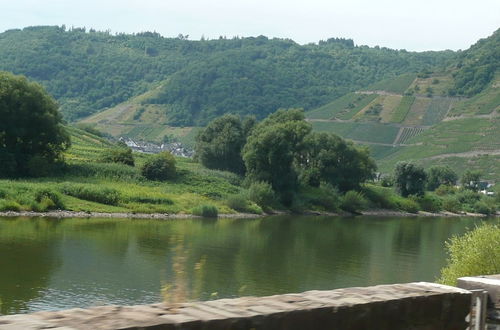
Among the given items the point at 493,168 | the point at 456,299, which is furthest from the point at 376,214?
the point at 456,299

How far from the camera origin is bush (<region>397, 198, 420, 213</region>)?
347ft

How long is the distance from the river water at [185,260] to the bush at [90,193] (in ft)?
16.3

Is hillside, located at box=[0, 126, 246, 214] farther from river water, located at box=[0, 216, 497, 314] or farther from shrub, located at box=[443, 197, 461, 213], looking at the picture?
shrub, located at box=[443, 197, 461, 213]

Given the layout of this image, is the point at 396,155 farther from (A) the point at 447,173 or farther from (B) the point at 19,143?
(B) the point at 19,143

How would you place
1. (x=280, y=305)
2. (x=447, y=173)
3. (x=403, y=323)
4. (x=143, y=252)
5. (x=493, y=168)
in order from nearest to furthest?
(x=280, y=305)
(x=403, y=323)
(x=143, y=252)
(x=447, y=173)
(x=493, y=168)

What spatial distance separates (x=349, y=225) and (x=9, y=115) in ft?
114

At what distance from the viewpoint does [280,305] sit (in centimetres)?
537

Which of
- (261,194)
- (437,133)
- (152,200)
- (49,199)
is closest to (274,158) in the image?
(261,194)

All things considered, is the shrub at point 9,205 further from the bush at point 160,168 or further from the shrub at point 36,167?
the bush at point 160,168

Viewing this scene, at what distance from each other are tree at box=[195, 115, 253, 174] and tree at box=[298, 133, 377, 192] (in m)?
8.19

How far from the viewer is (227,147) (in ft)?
328

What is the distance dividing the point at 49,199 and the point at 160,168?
20.3m

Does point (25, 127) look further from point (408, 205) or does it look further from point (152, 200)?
point (408, 205)

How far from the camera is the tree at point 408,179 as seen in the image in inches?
4341
